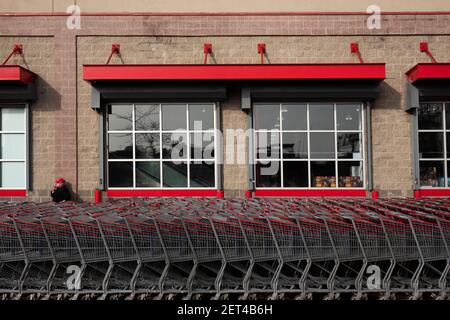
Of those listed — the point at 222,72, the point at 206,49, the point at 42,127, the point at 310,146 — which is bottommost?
the point at 310,146

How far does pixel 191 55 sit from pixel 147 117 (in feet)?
6.61

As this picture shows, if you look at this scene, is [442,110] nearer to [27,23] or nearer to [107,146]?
[107,146]

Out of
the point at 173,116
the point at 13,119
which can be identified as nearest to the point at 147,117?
the point at 173,116

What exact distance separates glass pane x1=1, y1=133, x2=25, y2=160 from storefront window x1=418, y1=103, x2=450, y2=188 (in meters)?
10.6

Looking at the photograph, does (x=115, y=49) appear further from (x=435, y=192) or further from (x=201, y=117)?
(x=435, y=192)

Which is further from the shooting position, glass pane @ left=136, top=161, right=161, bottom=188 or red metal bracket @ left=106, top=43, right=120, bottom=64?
glass pane @ left=136, top=161, right=161, bottom=188

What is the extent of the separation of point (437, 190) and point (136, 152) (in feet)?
26.5

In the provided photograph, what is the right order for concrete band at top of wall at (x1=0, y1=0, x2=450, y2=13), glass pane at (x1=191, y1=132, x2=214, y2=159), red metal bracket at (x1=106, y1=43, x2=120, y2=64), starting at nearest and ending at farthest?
1. red metal bracket at (x1=106, y1=43, x2=120, y2=64)
2. glass pane at (x1=191, y1=132, x2=214, y2=159)
3. concrete band at top of wall at (x1=0, y1=0, x2=450, y2=13)

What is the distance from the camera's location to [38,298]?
5.09m

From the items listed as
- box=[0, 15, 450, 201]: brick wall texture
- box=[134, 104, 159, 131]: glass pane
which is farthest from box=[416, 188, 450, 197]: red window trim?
box=[134, 104, 159, 131]: glass pane

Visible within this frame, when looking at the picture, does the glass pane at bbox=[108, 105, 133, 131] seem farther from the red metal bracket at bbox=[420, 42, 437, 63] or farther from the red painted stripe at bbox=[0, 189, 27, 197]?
the red metal bracket at bbox=[420, 42, 437, 63]

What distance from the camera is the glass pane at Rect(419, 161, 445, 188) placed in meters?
11.7

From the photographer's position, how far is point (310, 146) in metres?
11.7

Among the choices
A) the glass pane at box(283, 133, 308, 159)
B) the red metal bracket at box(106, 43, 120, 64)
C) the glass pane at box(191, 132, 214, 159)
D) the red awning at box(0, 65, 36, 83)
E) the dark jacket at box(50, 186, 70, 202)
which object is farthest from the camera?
the glass pane at box(283, 133, 308, 159)
